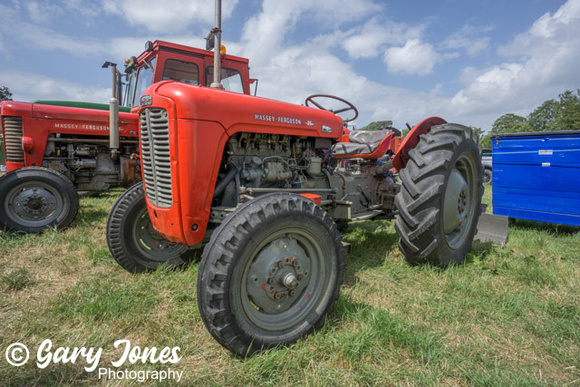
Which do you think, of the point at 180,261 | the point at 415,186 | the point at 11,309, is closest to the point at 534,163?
the point at 415,186

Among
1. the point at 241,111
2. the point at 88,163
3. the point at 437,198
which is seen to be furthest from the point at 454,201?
the point at 88,163

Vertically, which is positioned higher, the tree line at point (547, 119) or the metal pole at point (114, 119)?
the tree line at point (547, 119)

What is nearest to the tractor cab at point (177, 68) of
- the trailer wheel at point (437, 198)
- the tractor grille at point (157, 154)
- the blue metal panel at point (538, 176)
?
the tractor grille at point (157, 154)

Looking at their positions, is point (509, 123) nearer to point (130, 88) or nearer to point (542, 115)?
point (542, 115)

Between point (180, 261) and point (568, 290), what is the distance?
3357 millimetres

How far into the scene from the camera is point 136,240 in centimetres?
287

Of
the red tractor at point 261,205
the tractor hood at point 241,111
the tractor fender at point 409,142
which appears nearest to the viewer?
the red tractor at point 261,205

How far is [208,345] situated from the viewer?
188 centimetres

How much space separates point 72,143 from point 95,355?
4.90 metres

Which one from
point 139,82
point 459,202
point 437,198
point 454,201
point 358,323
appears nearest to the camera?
point 358,323

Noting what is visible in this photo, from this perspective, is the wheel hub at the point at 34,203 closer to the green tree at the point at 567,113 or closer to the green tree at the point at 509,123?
the green tree at the point at 567,113

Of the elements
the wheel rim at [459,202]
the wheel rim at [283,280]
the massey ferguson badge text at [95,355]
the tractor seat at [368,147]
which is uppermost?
the tractor seat at [368,147]

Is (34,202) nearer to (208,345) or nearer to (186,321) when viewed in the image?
(186,321)

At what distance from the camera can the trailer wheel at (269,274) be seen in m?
1.66
